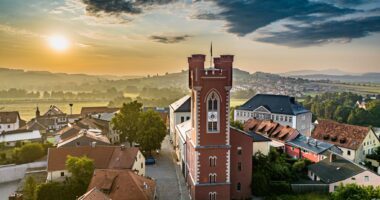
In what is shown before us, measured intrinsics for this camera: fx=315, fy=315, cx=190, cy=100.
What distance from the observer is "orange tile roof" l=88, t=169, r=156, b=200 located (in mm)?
28828

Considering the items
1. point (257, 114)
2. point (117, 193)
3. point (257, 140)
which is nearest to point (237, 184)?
point (257, 140)

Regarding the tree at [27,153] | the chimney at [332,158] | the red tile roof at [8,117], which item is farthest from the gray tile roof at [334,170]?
the red tile roof at [8,117]

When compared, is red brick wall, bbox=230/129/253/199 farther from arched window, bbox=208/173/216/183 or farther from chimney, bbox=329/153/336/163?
chimney, bbox=329/153/336/163

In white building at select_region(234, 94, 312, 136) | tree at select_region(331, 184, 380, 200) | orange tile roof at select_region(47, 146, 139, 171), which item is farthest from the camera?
white building at select_region(234, 94, 312, 136)

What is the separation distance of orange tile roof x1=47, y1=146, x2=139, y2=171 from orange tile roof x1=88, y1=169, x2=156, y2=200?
547 cm

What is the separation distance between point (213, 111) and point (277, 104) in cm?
3882

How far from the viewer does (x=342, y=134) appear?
173ft

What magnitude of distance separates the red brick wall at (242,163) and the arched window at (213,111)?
3.23m

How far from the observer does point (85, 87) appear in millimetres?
165000

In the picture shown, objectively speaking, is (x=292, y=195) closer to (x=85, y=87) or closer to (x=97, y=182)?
(x=97, y=182)

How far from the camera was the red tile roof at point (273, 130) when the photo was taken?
52.9 meters

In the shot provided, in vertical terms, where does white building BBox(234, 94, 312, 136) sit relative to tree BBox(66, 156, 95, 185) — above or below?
above

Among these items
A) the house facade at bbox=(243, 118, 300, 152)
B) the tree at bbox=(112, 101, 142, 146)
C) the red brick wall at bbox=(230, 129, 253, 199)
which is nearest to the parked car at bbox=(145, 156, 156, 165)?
the tree at bbox=(112, 101, 142, 146)

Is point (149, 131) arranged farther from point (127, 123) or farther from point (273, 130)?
point (273, 130)
